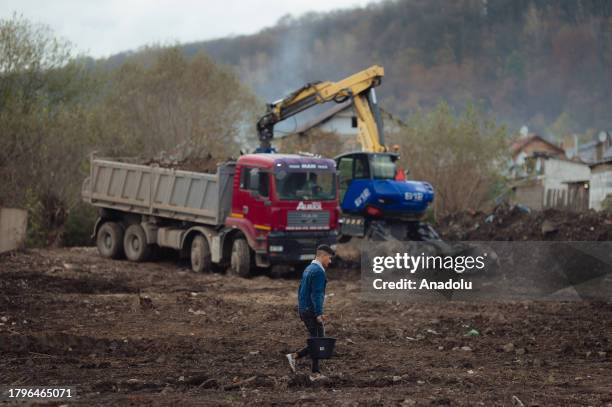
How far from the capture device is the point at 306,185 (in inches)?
823

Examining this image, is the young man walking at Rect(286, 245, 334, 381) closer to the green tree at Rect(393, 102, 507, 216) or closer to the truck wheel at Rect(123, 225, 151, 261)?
the truck wheel at Rect(123, 225, 151, 261)

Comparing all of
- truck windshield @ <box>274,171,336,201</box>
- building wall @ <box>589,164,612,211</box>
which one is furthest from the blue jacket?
building wall @ <box>589,164,612,211</box>

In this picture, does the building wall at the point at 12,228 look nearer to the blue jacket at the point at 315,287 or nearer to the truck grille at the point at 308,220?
the truck grille at the point at 308,220

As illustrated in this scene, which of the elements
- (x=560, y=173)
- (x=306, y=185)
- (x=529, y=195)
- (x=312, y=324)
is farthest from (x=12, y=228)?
(x=560, y=173)

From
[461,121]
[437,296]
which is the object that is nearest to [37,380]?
[437,296]

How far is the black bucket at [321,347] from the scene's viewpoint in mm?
9656

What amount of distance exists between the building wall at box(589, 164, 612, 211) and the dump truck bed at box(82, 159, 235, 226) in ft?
61.2

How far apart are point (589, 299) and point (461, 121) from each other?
Answer: 2012 cm

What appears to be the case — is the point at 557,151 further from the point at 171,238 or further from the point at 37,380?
the point at 37,380

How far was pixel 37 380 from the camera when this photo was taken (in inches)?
363

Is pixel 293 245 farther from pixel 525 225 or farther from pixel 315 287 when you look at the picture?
pixel 315 287

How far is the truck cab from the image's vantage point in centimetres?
2038

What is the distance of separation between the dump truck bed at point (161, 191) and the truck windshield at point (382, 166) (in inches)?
154

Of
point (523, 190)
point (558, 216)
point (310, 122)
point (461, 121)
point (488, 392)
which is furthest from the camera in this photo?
point (310, 122)
